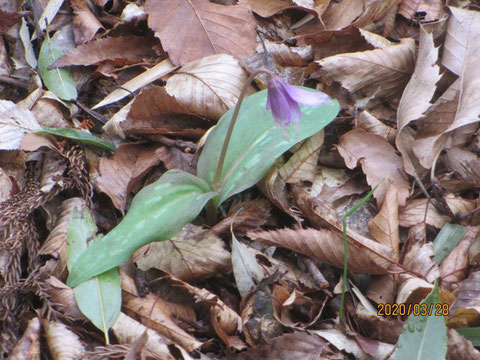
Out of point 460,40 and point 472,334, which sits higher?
point 460,40

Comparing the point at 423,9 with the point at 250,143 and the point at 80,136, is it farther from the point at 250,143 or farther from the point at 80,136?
the point at 80,136

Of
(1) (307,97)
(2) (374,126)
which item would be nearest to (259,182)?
(1) (307,97)

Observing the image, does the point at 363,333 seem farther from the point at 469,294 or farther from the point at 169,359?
the point at 169,359

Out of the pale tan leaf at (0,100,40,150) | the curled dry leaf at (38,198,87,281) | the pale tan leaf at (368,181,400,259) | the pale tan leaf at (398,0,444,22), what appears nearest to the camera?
the curled dry leaf at (38,198,87,281)

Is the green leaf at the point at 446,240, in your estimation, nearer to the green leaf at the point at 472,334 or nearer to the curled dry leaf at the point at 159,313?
the green leaf at the point at 472,334

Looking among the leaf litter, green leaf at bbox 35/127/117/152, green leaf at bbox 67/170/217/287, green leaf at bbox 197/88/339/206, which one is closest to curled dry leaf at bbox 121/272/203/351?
the leaf litter

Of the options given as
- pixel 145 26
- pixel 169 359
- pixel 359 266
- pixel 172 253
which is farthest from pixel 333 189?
pixel 145 26

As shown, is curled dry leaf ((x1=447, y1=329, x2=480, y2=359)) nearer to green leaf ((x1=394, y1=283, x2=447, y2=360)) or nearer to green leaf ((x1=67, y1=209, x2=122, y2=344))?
green leaf ((x1=394, y1=283, x2=447, y2=360))
